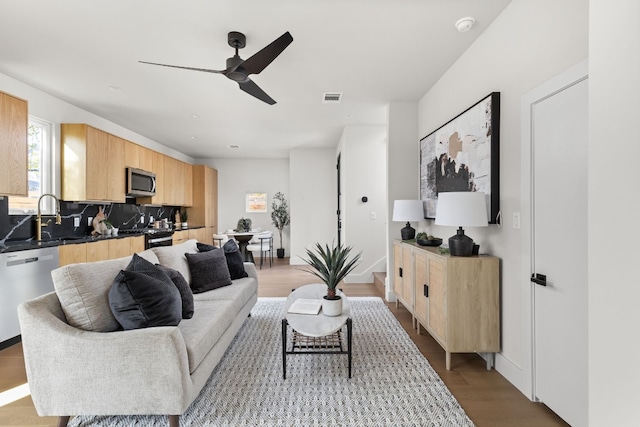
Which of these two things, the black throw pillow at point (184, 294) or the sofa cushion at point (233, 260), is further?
the sofa cushion at point (233, 260)

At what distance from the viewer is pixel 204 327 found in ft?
6.57

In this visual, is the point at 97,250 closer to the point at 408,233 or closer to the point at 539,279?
the point at 408,233

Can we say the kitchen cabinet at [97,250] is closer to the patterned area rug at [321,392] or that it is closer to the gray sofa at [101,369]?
the patterned area rug at [321,392]

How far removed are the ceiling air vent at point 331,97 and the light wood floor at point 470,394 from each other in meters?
2.85

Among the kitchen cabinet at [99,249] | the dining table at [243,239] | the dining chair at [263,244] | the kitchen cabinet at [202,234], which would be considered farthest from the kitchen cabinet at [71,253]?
the dining chair at [263,244]

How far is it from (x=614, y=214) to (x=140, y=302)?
83.6 inches

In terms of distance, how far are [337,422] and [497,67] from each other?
2711 millimetres

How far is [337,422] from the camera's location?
5.74 feet

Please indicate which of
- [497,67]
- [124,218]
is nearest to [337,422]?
[497,67]

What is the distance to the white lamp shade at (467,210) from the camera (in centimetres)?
219

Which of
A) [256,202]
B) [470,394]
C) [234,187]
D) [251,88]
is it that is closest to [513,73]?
[251,88]

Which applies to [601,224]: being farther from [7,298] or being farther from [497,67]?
[7,298]

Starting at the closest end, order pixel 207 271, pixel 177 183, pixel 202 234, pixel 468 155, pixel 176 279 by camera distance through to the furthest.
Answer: pixel 176 279
pixel 468 155
pixel 207 271
pixel 177 183
pixel 202 234

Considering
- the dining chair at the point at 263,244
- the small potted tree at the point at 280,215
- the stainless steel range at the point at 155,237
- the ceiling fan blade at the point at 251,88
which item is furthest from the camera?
the small potted tree at the point at 280,215
